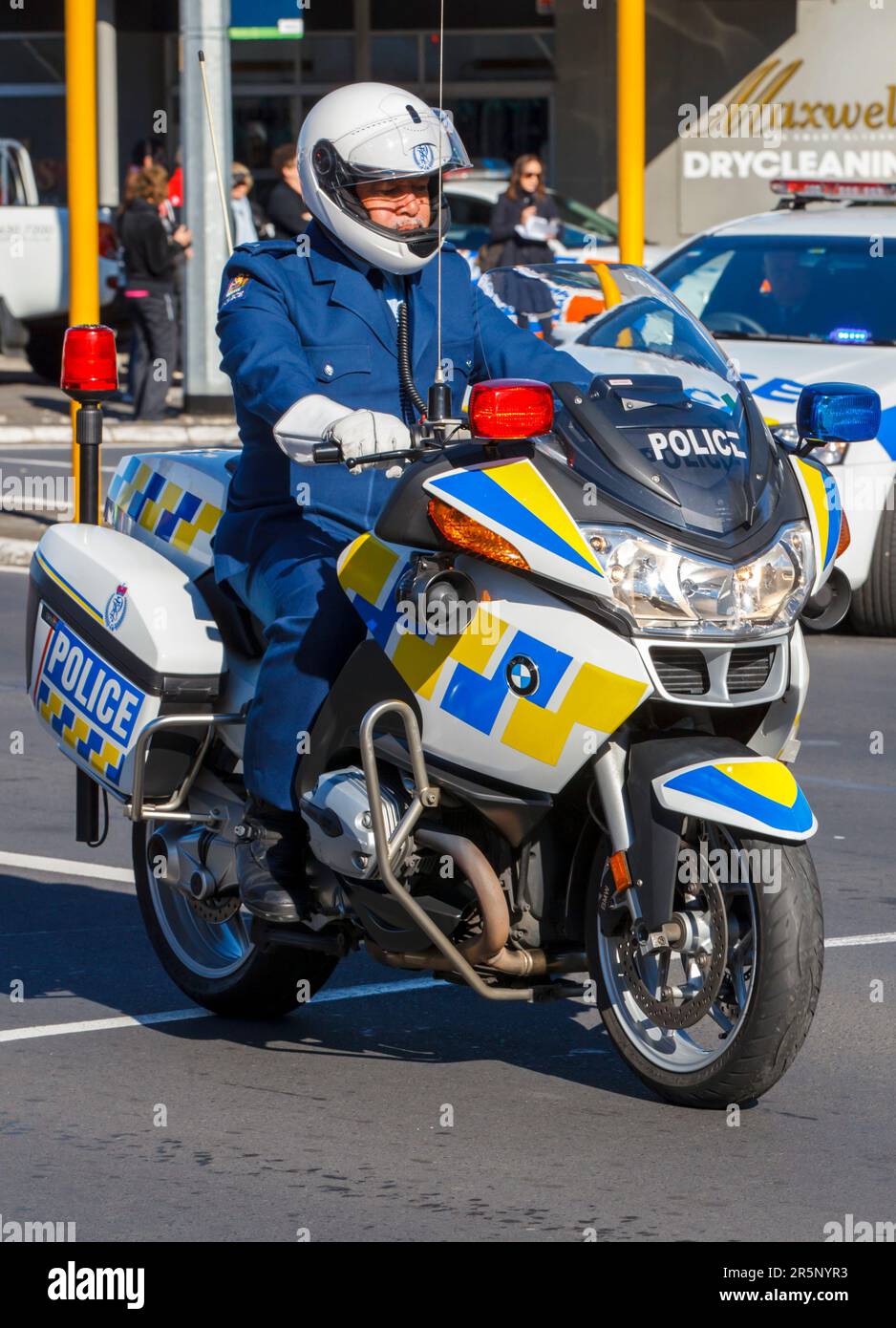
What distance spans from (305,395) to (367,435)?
44 cm

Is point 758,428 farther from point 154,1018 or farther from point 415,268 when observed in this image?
point 154,1018

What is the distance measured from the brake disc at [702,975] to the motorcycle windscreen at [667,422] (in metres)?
0.74

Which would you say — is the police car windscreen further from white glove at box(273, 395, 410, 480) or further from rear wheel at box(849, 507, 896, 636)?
white glove at box(273, 395, 410, 480)

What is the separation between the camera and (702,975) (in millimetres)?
4672

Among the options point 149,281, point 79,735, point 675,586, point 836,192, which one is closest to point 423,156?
point 675,586

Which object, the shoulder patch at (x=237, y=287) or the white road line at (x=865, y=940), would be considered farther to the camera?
the white road line at (x=865, y=940)

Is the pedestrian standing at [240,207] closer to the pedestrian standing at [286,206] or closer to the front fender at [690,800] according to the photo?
the pedestrian standing at [286,206]

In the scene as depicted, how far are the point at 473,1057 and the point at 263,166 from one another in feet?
99.7

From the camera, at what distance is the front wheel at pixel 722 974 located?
4.52m

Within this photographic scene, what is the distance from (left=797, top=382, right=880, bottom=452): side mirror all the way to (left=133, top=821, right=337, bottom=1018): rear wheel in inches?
65.3

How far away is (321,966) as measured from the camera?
5.58 m

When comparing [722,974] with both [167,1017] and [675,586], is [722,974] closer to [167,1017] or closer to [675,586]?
A: [675,586]

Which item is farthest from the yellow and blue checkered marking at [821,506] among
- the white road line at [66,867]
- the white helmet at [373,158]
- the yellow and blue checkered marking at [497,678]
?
the white road line at [66,867]
